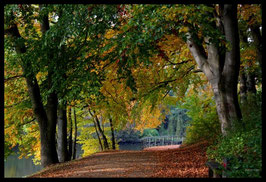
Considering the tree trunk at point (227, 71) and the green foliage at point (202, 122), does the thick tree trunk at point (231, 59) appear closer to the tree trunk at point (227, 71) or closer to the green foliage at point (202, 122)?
the tree trunk at point (227, 71)

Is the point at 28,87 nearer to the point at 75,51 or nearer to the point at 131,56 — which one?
the point at 75,51

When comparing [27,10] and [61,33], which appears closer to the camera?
[61,33]

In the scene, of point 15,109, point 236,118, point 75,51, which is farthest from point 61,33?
point 236,118

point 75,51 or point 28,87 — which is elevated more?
point 75,51

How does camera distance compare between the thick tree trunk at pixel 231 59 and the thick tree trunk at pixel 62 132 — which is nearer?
the thick tree trunk at pixel 231 59

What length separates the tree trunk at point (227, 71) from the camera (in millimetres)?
8211

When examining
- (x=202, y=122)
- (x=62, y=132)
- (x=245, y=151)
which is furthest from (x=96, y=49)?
(x=202, y=122)

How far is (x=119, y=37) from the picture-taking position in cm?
768

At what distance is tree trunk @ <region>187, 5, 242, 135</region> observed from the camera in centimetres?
821

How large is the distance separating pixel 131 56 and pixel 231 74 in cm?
310

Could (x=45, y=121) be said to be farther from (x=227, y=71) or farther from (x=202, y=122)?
(x=202, y=122)

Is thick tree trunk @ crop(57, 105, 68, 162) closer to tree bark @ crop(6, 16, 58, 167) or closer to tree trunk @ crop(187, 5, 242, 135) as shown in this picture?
tree bark @ crop(6, 16, 58, 167)

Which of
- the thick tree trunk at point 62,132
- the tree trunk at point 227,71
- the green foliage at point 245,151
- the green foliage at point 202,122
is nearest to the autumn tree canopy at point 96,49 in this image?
the tree trunk at point 227,71

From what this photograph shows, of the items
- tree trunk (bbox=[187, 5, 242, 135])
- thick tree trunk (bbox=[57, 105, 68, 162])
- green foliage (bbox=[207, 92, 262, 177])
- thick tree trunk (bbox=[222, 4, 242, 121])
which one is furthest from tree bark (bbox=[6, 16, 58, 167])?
thick tree trunk (bbox=[222, 4, 242, 121])
